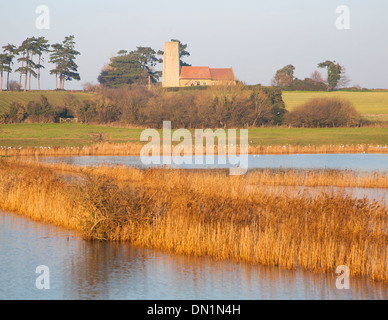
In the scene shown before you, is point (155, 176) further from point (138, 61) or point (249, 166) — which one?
point (138, 61)

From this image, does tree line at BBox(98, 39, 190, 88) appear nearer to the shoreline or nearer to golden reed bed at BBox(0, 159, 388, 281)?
the shoreline

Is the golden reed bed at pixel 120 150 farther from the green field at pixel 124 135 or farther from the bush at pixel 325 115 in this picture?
the bush at pixel 325 115

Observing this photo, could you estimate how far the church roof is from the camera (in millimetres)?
115294

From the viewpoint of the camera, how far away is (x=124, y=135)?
57344 millimetres

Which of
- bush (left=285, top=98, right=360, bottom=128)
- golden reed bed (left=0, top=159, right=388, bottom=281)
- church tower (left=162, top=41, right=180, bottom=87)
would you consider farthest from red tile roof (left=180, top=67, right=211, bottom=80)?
golden reed bed (left=0, top=159, right=388, bottom=281)

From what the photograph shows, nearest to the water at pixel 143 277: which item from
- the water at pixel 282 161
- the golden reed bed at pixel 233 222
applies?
the golden reed bed at pixel 233 222

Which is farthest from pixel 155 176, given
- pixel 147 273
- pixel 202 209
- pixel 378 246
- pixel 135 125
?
pixel 135 125

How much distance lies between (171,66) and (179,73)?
8.82 feet

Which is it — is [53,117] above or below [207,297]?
above

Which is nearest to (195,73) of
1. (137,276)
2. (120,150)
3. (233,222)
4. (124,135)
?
(124,135)

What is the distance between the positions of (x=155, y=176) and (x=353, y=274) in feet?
40.1

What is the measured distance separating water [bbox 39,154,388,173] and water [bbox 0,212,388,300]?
63.6 ft

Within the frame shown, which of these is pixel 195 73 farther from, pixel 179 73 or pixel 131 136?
pixel 131 136

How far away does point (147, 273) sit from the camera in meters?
12.8
